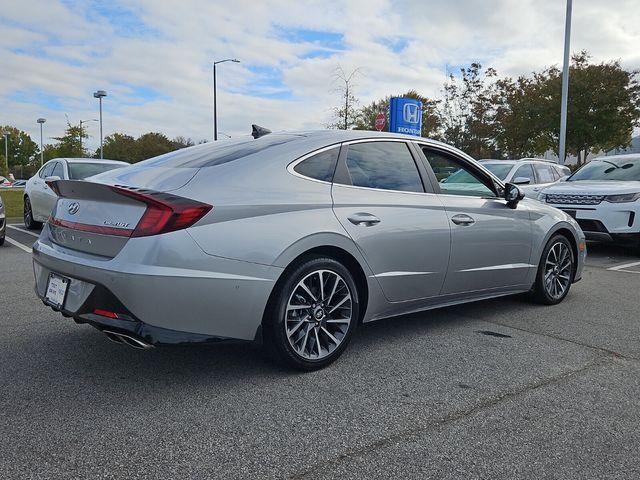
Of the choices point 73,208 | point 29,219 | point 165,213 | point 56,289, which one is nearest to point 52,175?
point 29,219

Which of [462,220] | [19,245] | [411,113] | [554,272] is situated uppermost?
[411,113]

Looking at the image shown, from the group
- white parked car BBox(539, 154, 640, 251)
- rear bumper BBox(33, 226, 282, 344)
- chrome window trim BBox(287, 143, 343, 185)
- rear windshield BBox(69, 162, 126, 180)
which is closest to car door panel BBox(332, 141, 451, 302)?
chrome window trim BBox(287, 143, 343, 185)

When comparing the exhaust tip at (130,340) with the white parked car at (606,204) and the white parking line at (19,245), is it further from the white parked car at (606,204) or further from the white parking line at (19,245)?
the white parked car at (606,204)

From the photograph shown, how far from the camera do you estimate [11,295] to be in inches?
228

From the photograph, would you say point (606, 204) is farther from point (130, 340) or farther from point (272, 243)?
point (130, 340)

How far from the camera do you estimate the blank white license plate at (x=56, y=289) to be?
3412mm

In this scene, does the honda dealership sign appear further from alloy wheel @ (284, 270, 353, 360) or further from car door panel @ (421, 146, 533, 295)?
A: alloy wheel @ (284, 270, 353, 360)

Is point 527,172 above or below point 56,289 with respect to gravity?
above

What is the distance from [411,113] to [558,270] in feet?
37.9

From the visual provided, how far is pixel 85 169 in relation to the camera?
10672mm

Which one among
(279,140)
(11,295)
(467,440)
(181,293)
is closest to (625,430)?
(467,440)

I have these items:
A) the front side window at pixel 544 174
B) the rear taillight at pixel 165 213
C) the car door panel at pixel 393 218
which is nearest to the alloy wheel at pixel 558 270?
the car door panel at pixel 393 218

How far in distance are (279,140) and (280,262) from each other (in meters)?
1.04

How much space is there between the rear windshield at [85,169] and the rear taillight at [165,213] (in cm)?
769
